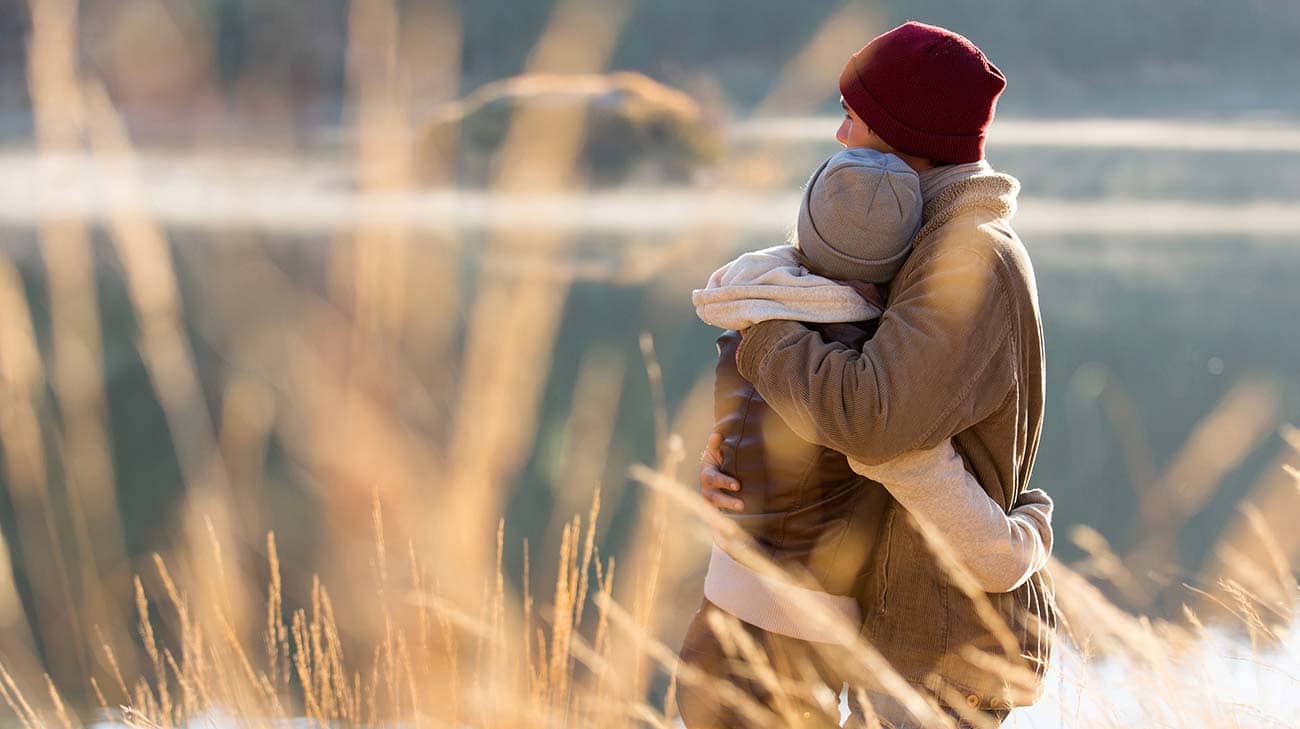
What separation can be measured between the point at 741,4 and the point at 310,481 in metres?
13.9

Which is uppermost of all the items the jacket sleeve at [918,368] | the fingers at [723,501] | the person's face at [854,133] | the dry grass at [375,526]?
the person's face at [854,133]

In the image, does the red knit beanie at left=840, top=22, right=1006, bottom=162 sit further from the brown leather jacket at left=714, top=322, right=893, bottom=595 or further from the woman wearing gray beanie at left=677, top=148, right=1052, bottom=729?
the brown leather jacket at left=714, top=322, right=893, bottom=595

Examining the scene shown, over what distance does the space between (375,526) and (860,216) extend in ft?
4.06

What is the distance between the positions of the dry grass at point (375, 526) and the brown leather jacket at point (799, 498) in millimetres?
36


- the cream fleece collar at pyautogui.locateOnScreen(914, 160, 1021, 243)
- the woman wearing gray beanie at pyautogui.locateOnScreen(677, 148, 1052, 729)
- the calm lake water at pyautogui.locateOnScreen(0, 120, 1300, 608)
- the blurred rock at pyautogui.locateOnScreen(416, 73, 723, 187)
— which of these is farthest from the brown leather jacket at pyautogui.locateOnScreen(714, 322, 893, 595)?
the blurred rock at pyautogui.locateOnScreen(416, 73, 723, 187)

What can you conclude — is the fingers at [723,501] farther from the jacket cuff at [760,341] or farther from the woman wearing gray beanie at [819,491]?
the jacket cuff at [760,341]

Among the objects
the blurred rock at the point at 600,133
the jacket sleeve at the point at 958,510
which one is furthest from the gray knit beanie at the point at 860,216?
the blurred rock at the point at 600,133

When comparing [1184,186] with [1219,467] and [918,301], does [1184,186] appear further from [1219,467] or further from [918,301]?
[918,301]

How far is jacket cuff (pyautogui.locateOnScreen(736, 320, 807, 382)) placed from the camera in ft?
3.66

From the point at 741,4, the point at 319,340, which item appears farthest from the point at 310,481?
the point at 741,4

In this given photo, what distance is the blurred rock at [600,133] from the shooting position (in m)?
15.1

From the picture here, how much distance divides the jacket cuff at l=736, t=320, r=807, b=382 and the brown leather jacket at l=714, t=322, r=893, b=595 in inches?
1.9

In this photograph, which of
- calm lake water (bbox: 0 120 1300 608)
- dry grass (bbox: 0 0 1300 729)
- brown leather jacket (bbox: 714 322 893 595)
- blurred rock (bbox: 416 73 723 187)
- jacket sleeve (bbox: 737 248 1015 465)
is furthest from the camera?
blurred rock (bbox: 416 73 723 187)

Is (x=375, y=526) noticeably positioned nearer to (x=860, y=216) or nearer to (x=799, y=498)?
(x=799, y=498)
